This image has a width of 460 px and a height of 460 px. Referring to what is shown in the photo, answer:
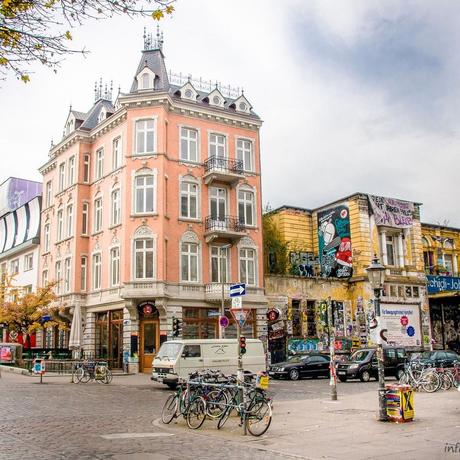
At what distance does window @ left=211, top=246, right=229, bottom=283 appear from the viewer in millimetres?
36938

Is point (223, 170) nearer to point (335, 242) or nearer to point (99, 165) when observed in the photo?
point (99, 165)

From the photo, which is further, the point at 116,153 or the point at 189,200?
the point at 116,153

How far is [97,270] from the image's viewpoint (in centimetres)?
3900

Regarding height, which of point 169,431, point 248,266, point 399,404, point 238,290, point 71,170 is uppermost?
point 71,170

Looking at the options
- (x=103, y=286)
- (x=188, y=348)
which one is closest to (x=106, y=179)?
(x=103, y=286)

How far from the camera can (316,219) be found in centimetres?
4766

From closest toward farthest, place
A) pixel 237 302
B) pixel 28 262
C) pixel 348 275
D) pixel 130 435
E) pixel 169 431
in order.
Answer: pixel 130 435 < pixel 169 431 < pixel 237 302 < pixel 348 275 < pixel 28 262

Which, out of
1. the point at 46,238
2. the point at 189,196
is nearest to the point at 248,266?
the point at 189,196

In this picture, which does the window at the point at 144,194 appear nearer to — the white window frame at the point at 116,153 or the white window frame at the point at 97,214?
the white window frame at the point at 116,153

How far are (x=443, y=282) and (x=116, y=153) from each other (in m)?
27.7

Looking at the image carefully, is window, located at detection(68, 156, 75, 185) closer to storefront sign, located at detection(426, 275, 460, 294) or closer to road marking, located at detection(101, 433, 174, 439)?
storefront sign, located at detection(426, 275, 460, 294)

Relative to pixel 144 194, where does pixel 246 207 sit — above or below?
below

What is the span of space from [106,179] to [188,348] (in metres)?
17.4

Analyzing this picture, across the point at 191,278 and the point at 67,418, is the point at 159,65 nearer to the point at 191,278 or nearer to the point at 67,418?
the point at 191,278
